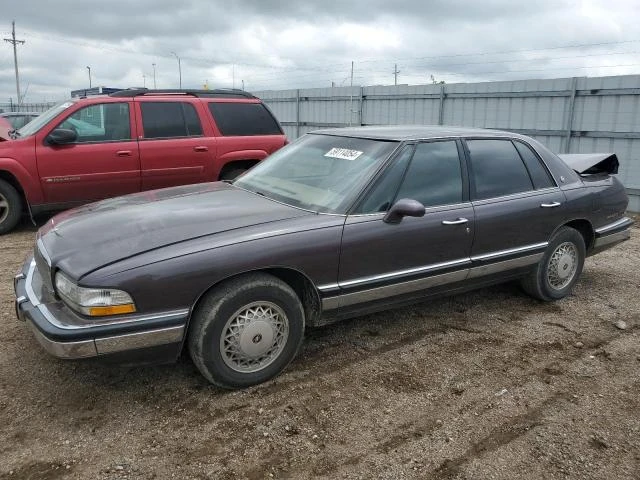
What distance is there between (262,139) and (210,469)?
598 centimetres

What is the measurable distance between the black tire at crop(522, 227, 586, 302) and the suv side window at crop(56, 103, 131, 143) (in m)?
5.28

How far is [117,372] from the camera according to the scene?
3373mm

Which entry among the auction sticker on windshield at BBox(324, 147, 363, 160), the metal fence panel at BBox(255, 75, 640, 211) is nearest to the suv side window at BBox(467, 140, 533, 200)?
the auction sticker on windshield at BBox(324, 147, 363, 160)

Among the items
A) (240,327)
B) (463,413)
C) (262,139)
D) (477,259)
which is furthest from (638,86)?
(240,327)

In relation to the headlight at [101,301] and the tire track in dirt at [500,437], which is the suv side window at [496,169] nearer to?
the tire track in dirt at [500,437]

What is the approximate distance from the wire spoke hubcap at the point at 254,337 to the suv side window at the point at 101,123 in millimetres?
4795

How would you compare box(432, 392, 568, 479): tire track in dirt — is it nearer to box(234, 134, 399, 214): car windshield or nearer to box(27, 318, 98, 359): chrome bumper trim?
box(234, 134, 399, 214): car windshield

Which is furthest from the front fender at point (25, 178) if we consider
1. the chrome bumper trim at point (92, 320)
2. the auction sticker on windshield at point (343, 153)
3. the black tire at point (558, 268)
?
the black tire at point (558, 268)

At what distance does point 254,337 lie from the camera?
3.11 metres

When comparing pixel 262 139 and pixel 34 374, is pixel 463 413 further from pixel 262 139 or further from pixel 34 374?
pixel 262 139

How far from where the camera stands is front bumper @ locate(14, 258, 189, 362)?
2689 millimetres

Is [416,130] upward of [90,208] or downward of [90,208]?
upward

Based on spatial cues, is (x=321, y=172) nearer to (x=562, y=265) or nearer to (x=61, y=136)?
(x=562, y=265)

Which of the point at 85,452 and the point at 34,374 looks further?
the point at 34,374
